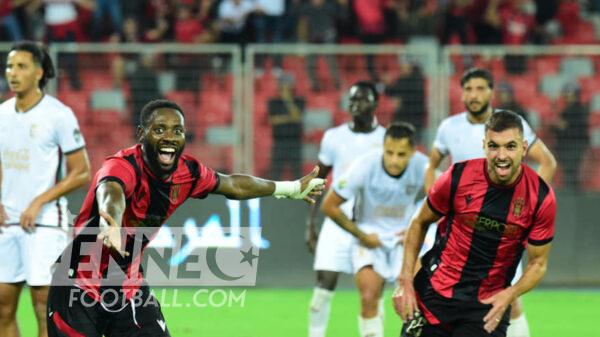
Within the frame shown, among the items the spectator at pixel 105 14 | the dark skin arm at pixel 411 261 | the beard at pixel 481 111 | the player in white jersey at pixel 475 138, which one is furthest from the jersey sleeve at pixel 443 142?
the spectator at pixel 105 14

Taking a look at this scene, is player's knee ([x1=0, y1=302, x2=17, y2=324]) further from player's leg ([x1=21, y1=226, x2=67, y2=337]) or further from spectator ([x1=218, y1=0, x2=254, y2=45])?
spectator ([x1=218, y1=0, x2=254, y2=45])

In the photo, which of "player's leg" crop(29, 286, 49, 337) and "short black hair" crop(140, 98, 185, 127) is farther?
"player's leg" crop(29, 286, 49, 337)

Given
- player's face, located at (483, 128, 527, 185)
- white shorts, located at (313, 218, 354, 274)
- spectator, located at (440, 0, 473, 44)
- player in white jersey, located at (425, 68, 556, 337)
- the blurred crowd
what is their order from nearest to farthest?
player's face, located at (483, 128, 527, 185) < player in white jersey, located at (425, 68, 556, 337) < white shorts, located at (313, 218, 354, 274) < the blurred crowd < spectator, located at (440, 0, 473, 44)

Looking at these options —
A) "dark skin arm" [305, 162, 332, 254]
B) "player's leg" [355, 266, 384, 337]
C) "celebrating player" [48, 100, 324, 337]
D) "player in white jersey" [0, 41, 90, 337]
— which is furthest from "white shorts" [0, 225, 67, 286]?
"dark skin arm" [305, 162, 332, 254]

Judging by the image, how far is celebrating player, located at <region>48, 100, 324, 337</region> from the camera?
5.72 m

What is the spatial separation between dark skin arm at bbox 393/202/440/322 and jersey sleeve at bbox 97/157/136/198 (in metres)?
1.60

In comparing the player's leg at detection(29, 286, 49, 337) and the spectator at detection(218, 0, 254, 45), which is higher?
the spectator at detection(218, 0, 254, 45)

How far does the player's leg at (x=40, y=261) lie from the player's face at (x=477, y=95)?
3.29 metres

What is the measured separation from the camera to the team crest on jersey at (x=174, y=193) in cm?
602

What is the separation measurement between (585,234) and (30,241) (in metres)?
8.14

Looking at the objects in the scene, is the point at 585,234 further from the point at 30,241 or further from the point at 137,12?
the point at 30,241

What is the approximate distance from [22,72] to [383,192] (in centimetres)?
296

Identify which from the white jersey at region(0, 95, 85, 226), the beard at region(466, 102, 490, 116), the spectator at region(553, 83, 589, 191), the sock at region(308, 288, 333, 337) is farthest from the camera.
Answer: the spectator at region(553, 83, 589, 191)

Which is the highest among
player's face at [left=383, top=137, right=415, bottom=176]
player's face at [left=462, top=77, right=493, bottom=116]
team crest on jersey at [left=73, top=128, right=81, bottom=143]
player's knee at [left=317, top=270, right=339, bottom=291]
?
player's face at [left=462, top=77, right=493, bottom=116]
